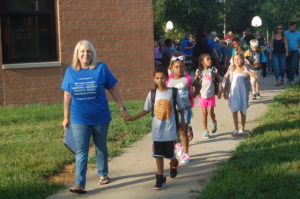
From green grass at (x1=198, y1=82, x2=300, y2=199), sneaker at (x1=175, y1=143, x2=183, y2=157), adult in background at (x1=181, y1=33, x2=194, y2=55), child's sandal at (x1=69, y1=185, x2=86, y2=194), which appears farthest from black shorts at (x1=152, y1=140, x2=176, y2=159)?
adult in background at (x1=181, y1=33, x2=194, y2=55)

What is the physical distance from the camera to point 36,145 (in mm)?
8500

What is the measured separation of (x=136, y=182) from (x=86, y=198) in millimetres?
779

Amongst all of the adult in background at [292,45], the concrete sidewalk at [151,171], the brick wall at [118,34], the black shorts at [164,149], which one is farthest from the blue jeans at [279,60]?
the black shorts at [164,149]

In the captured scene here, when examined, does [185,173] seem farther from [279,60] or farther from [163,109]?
[279,60]

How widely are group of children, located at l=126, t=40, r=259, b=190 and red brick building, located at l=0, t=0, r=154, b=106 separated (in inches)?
210

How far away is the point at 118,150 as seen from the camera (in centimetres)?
818

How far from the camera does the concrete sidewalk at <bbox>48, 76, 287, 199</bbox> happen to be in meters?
6.10

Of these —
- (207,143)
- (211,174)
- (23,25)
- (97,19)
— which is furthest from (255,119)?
(23,25)

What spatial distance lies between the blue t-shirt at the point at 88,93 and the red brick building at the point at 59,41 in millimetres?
7567

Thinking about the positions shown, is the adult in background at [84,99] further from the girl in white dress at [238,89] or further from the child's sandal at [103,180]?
the girl in white dress at [238,89]

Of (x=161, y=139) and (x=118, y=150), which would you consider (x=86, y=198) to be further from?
(x=118, y=150)

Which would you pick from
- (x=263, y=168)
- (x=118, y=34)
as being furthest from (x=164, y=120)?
(x=118, y=34)

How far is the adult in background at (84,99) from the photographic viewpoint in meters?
6.12

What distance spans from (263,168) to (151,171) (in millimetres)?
1394
